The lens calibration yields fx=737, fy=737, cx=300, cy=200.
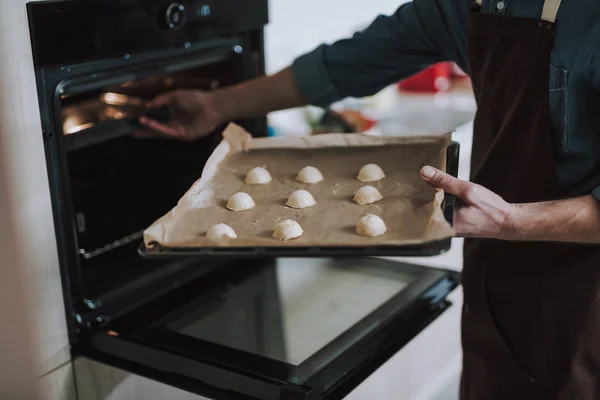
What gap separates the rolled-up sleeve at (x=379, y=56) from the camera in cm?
141

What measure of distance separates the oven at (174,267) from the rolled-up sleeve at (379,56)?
154 millimetres

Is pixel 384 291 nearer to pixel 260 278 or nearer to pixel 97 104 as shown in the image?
pixel 260 278

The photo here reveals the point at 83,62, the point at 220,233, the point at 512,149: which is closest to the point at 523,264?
the point at 512,149

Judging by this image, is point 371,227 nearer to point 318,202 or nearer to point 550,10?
point 318,202

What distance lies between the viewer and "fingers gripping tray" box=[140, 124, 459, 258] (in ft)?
3.28

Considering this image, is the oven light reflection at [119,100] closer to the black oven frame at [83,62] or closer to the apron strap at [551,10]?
the black oven frame at [83,62]

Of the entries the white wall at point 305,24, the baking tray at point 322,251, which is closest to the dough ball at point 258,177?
the baking tray at point 322,251

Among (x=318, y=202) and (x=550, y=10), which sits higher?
(x=550, y=10)

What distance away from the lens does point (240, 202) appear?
1149 mm

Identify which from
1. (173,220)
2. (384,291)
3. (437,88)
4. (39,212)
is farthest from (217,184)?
(437,88)

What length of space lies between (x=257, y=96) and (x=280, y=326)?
0.46 meters

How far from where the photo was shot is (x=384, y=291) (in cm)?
149

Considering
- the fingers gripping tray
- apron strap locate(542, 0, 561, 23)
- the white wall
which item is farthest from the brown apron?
the white wall

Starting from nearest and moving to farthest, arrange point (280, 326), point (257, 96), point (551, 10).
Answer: point (551, 10), point (280, 326), point (257, 96)
